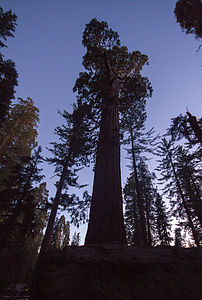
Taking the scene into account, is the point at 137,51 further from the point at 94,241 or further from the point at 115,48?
the point at 94,241

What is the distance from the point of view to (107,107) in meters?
7.29

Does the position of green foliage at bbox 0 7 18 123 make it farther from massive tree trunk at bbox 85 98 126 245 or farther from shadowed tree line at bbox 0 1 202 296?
massive tree trunk at bbox 85 98 126 245

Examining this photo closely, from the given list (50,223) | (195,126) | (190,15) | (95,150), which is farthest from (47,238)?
(190,15)

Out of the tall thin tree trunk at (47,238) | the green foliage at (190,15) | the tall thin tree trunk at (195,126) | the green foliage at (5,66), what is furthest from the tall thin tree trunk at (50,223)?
the green foliage at (190,15)

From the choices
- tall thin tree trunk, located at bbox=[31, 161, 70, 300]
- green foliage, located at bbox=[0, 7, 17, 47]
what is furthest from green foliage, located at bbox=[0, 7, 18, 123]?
tall thin tree trunk, located at bbox=[31, 161, 70, 300]

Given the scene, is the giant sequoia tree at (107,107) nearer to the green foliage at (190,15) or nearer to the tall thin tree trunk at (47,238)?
the tall thin tree trunk at (47,238)

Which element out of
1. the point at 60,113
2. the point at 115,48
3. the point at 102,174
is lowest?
the point at 102,174

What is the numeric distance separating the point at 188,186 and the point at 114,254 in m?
18.3

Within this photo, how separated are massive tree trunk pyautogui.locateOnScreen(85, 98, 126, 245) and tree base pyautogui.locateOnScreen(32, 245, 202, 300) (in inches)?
38.9

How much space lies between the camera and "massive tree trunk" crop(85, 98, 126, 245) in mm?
3736

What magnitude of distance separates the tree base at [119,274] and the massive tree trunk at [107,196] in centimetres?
99

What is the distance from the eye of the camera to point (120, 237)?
12.0ft

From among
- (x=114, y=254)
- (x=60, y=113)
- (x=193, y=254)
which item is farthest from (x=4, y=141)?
(x=193, y=254)

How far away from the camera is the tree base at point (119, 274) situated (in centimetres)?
201
